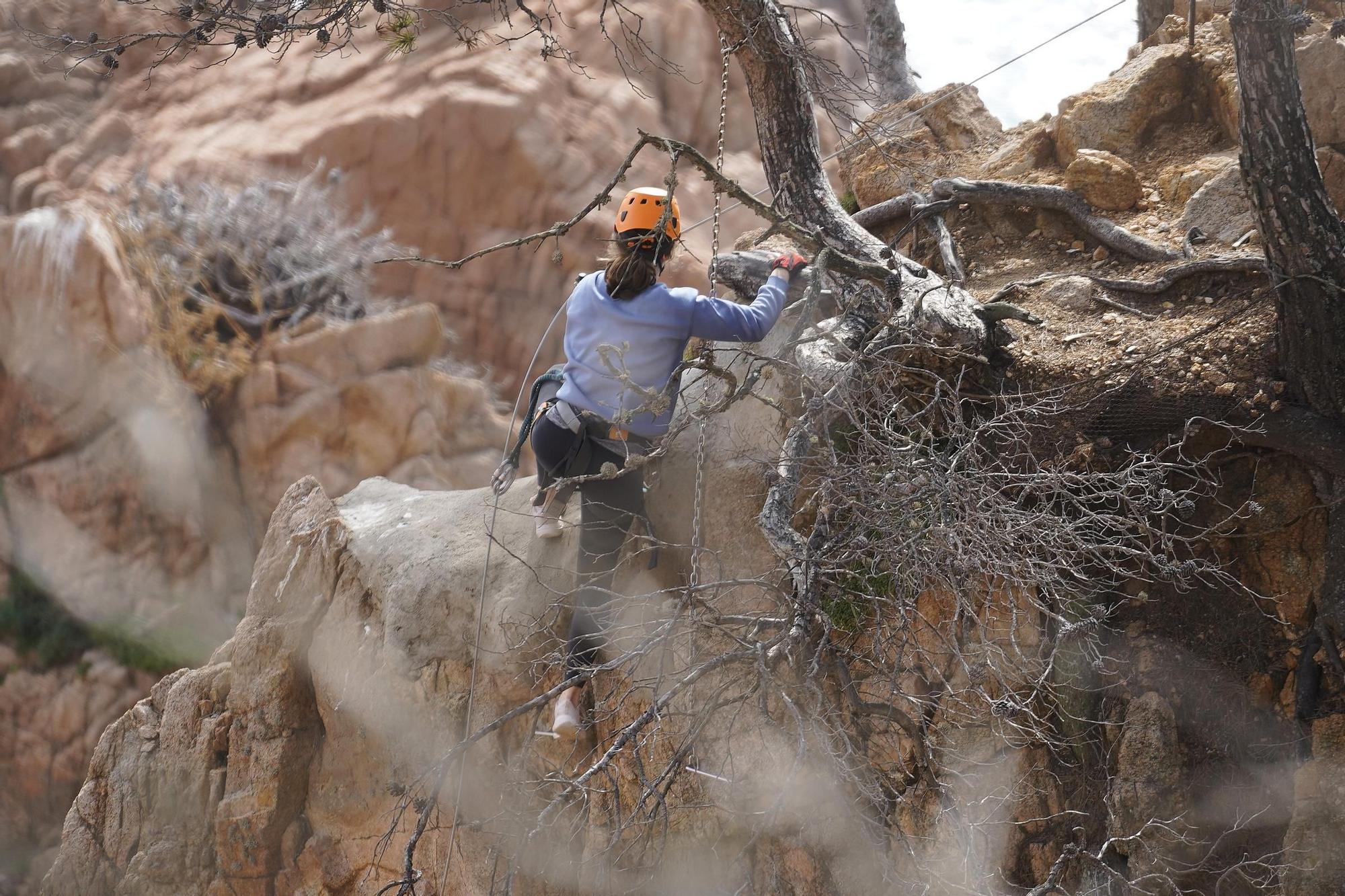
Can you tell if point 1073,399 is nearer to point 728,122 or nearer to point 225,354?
point 225,354

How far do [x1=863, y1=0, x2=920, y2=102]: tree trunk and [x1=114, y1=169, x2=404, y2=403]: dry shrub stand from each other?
6990 mm

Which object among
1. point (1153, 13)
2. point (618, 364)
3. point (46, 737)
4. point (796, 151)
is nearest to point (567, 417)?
point (618, 364)

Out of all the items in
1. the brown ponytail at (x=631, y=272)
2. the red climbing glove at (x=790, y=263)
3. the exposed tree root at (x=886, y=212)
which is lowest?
the exposed tree root at (x=886, y=212)

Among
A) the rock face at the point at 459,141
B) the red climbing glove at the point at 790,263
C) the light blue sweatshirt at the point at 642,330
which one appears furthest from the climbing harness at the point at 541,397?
the rock face at the point at 459,141

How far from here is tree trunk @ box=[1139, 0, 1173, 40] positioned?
660cm

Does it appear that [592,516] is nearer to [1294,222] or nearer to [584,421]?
[584,421]

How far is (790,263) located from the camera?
12.8 ft

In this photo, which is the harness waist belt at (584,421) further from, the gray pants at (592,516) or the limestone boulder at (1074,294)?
the limestone boulder at (1074,294)

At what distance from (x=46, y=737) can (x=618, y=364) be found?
33.7ft

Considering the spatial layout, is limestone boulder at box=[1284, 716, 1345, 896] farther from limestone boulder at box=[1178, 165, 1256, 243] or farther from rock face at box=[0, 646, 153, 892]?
rock face at box=[0, 646, 153, 892]

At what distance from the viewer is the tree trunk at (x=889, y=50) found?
698cm

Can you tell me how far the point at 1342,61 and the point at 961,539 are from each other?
2.83 meters

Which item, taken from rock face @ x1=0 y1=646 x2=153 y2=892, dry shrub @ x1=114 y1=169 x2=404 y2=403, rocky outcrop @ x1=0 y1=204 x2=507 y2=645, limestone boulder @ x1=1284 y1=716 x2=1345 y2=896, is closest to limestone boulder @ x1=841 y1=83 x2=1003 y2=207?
limestone boulder @ x1=1284 y1=716 x2=1345 y2=896

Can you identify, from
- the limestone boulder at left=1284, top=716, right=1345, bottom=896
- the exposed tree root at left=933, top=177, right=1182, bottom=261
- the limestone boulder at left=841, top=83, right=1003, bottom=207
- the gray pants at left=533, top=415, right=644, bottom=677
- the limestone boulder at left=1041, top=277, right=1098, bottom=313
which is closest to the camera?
the limestone boulder at left=1284, top=716, right=1345, bottom=896
